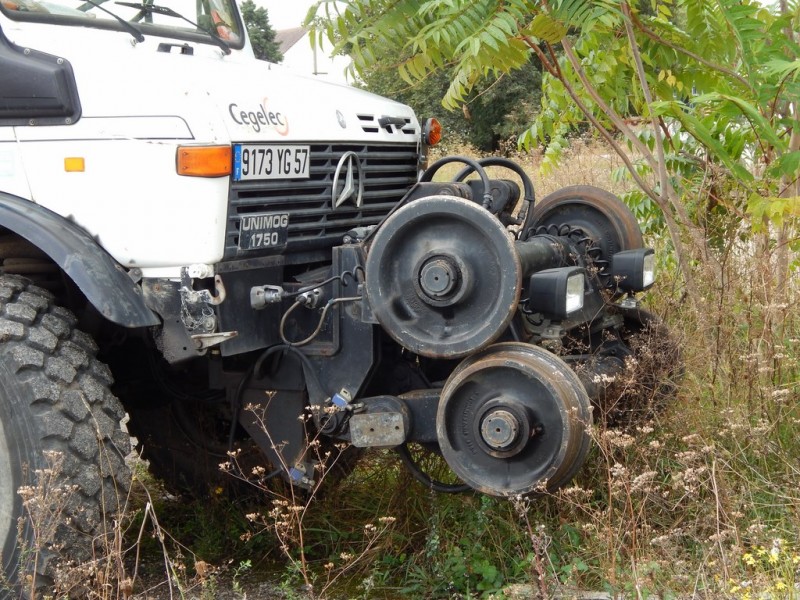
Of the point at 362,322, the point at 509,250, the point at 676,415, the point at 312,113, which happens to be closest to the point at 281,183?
the point at 312,113

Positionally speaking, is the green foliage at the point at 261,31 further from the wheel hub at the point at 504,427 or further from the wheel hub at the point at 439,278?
the wheel hub at the point at 504,427

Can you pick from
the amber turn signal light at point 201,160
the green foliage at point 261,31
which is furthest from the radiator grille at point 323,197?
the green foliage at point 261,31

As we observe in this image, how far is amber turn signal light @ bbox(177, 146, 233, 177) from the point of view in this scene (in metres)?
3.47

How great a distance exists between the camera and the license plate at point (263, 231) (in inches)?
146

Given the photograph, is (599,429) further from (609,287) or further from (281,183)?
(281,183)

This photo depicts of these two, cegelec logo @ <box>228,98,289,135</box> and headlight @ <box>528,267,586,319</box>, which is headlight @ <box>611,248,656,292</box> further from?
cegelec logo @ <box>228,98,289,135</box>

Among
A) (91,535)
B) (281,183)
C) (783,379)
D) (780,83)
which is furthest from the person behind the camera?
(783,379)

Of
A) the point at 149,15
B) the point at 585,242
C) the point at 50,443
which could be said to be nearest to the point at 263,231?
the point at 50,443

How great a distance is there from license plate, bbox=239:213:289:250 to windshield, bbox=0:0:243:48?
3.67ft

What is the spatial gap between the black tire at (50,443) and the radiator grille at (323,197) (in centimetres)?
70

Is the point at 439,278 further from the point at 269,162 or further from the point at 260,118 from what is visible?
the point at 260,118

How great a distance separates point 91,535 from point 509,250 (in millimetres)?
1780

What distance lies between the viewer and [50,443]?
135 inches

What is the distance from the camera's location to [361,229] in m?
4.09
